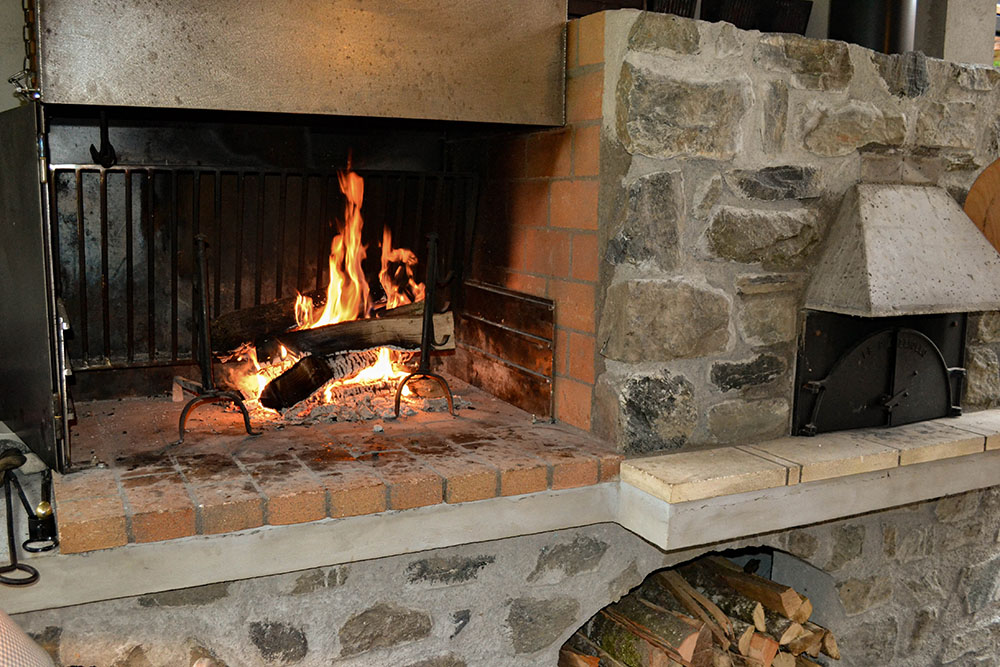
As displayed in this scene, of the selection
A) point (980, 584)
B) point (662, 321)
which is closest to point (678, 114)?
point (662, 321)

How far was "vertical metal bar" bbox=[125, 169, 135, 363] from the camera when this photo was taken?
263 cm

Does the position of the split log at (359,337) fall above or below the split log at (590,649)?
above

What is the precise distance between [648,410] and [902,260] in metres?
0.86

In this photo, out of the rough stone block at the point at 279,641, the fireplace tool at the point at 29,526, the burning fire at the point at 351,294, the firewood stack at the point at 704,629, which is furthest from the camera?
the burning fire at the point at 351,294

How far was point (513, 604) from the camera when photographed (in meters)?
2.27

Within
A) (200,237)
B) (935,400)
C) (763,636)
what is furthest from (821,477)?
(200,237)

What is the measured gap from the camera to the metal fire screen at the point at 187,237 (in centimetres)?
269

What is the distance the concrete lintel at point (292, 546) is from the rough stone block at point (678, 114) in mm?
→ 928

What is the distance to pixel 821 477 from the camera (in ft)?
7.80

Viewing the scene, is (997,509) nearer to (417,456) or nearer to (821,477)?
(821,477)

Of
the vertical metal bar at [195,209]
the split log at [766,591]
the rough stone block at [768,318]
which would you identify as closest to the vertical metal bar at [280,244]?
the vertical metal bar at [195,209]

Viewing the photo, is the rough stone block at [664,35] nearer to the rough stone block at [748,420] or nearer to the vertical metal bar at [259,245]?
the rough stone block at [748,420]

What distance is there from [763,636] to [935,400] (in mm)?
980

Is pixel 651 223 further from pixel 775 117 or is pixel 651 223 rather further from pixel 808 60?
pixel 808 60
